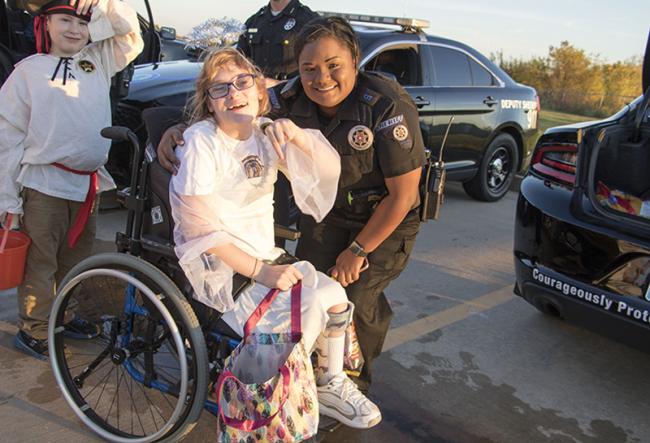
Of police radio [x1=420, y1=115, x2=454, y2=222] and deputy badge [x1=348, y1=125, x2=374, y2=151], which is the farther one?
police radio [x1=420, y1=115, x2=454, y2=222]

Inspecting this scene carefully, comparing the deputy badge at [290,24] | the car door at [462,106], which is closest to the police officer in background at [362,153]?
the deputy badge at [290,24]

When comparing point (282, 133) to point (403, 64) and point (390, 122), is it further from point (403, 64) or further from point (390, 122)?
point (403, 64)

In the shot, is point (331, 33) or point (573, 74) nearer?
point (331, 33)

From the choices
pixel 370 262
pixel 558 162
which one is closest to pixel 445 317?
pixel 558 162

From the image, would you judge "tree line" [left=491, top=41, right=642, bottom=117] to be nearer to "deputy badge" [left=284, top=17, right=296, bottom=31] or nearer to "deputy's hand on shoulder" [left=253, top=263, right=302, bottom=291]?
"deputy badge" [left=284, top=17, right=296, bottom=31]

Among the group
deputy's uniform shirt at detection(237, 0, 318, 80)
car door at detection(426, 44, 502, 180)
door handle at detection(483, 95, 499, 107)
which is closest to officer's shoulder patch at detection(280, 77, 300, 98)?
deputy's uniform shirt at detection(237, 0, 318, 80)

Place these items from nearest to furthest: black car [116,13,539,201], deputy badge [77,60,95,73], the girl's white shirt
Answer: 1. the girl's white shirt
2. deputy badge [77,60,95,73]
3. black car [116,13,539,201]

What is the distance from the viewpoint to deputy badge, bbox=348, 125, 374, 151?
238 centimetres

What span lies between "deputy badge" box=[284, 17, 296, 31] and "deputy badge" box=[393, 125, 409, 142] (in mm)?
3119

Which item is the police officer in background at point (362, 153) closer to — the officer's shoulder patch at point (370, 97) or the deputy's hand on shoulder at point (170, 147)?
the officer's shoulder patch at point (370, 97)

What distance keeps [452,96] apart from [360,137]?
3.79 m

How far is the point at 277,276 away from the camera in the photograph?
84.2 inches

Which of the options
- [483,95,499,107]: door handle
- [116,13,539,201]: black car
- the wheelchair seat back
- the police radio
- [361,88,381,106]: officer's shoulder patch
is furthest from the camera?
[483,95,499,107]: door handle

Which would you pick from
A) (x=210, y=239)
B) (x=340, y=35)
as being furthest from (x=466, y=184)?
(x=210, y=239)
